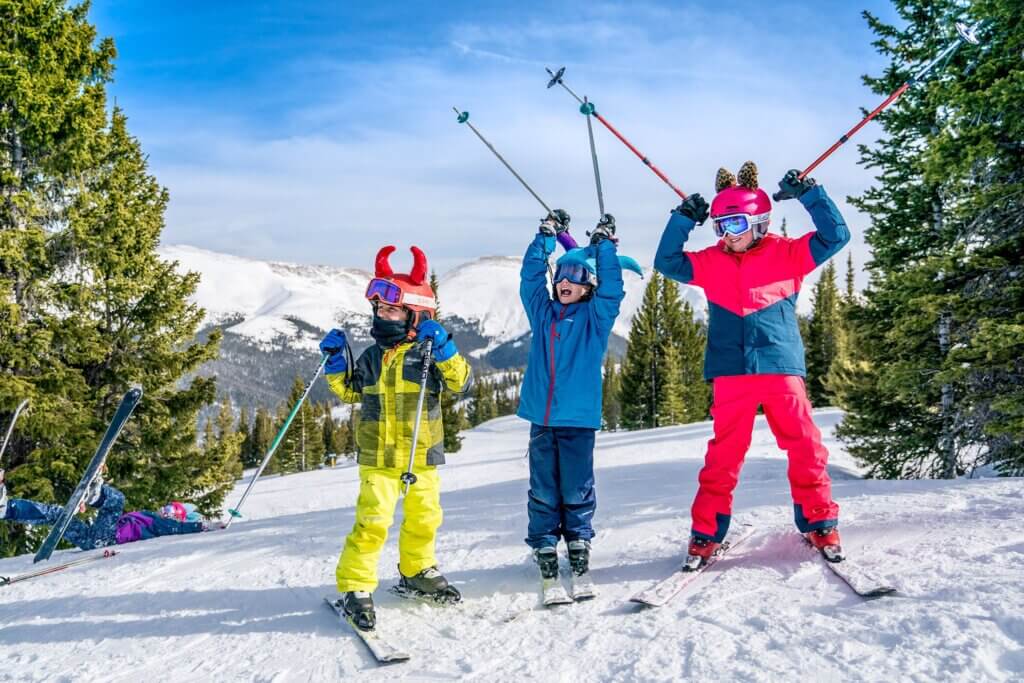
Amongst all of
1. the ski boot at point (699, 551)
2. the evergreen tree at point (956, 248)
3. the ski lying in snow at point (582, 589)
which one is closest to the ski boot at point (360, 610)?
the ski lying in snow at point (582, 589)

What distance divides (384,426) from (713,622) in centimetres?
223

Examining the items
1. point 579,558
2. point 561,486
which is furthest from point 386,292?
point 579,558

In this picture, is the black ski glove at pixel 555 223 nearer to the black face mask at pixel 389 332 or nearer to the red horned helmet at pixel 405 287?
the red horned helmet at pixel 405 287

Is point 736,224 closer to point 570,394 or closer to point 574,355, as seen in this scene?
point 574,355

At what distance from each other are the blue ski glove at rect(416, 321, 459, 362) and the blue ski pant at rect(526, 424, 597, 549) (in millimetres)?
829

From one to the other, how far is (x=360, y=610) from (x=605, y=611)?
1402 millimetres

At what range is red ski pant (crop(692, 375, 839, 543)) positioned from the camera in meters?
4.14

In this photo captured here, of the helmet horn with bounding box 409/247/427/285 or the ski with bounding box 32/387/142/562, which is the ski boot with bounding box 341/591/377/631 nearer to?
the helmet horn with bounding box 409/247/427/285

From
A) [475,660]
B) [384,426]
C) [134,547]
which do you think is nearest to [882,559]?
[475,660]

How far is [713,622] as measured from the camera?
11.1 ft

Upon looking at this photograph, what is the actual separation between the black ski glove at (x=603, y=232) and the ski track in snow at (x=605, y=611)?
2.22 metres

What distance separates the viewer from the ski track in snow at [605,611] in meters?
2.95

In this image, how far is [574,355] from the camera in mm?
4434

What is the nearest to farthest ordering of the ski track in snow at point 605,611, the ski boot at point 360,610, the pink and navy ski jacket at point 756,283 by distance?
1. the ski track in snow at point 605,611
2. the ski boot at point 360,610
3. the pink and navy ski jacket at point 756,283
